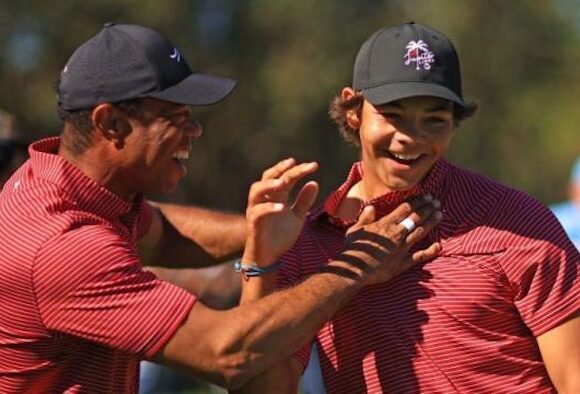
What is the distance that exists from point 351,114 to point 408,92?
0.38 metres

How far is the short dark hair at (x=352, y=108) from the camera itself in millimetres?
5094

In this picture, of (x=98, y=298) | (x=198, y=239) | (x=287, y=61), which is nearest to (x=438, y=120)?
(x=98, y=298)

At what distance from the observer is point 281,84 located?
22422 millimetres

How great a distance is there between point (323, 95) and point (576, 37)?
21.7ft

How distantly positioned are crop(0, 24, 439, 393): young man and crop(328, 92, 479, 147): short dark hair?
32cm

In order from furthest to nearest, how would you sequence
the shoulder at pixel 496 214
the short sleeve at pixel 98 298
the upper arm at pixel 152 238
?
the upper arm at pixel 152 238
the shoulder at pixel 496 214
the short sleeve at pixel 98 298

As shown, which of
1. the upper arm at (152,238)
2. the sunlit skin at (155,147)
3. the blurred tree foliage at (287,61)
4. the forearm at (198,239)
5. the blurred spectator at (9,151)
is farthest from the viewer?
the blurred tree foliage at (287,61)

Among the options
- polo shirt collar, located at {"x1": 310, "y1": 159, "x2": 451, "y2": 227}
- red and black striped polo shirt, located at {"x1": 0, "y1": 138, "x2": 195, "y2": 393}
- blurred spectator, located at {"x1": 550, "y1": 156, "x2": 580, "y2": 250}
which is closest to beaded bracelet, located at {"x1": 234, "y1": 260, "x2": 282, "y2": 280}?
red and black striped polo shirt, located at {"x1": 0, "y1": 138, "x2": 195, "y2": 393}

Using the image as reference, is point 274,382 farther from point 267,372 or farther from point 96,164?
point 96,164

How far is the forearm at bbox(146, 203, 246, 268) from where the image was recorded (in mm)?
6047

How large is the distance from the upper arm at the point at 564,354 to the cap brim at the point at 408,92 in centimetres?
83

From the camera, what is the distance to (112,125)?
16.4ft

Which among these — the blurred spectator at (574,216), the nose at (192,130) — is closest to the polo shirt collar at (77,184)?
the nose at (192,130)

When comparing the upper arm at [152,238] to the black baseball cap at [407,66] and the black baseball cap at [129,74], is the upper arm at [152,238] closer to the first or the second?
the black baseball cap at [129,74]
